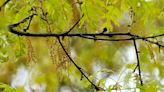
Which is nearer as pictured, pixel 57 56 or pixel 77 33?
pixel 77 33

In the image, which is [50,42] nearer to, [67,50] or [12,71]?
[67,50]

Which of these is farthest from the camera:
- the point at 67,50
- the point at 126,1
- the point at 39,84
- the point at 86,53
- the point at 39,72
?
the point at 86,53

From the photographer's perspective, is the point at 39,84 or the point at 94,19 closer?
the point at 94,19

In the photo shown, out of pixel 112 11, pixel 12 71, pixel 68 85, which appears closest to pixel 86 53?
pixel 68 85

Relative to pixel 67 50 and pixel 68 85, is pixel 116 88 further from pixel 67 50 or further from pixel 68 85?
pixel 68 85

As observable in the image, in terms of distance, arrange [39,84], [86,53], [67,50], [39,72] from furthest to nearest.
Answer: [86,53] → [39,72] → [39,84] → [67,50]

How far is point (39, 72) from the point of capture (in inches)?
159

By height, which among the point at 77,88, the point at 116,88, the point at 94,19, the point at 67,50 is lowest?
the point at 77,88

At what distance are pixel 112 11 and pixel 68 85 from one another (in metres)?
2.59

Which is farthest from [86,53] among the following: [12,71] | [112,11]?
[112,11]

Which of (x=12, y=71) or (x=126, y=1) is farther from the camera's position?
(x=12, y=71)

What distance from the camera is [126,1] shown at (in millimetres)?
1862

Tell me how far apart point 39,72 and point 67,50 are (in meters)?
2.35

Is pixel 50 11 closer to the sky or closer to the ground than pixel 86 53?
closer to the sky
